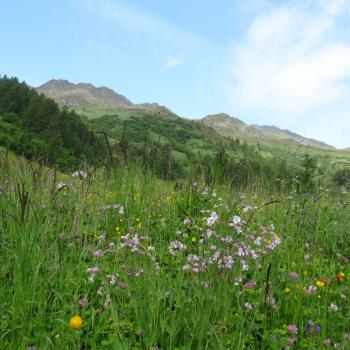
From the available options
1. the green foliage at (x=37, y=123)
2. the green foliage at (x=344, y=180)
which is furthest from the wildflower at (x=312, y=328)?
the green foliage at (x=37, y=123)

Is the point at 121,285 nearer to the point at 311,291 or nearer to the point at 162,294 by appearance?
the point at 162,294

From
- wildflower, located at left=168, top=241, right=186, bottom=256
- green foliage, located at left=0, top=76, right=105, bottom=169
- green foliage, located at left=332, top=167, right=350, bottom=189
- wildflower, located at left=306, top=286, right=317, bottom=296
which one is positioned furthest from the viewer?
green foliage, located at left=0, top=76, right=105, bottom=169

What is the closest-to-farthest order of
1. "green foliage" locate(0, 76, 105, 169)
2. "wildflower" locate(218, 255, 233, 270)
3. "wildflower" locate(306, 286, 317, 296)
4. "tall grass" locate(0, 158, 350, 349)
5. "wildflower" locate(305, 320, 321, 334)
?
"tall grass" locate(0, 158, 350, 349) < "wildflower" locate(218, 255, 233, 270) < "wildflower" locate(305, 320, 321, 334) < "wildflower" locate(306, 286, 317, 296) < "green foliage" locate(0, 76, 105, 169)

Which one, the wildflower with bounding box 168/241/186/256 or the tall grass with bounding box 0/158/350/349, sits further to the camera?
the wildflower with bounding box 168/241/186/256

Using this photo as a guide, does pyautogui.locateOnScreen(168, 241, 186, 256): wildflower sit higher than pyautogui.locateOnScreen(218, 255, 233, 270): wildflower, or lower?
lower

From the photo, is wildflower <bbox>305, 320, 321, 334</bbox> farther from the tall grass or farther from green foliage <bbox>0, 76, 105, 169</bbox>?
green foliage <bbox>0, 76, 105, 169</bbox>

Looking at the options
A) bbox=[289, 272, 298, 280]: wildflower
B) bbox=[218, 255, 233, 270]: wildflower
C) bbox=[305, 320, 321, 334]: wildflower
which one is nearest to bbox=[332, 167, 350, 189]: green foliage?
bbox=[289, 272, 298, 280]: wildflower

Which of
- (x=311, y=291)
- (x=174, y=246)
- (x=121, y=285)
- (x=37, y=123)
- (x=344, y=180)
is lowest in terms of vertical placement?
(x=121, y=285)

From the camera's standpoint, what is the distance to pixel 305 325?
117 inches

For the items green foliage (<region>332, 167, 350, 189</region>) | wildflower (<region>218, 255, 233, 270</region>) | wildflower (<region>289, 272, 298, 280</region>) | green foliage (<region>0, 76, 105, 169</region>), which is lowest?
wildflower (<region>289, 272, 298, 280</region>)

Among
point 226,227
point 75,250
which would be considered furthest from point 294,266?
point 75,250

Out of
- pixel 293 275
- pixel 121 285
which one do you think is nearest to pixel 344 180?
pixel 293 275

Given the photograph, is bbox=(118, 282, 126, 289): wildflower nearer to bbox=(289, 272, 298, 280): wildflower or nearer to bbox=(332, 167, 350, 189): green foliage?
bbox=(289, 272, 298, 280): wildflower

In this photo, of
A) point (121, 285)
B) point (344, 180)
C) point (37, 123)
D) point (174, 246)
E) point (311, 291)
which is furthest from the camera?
point (37, 123)
